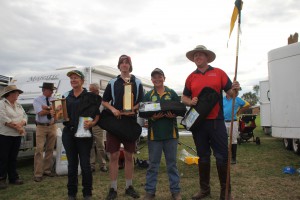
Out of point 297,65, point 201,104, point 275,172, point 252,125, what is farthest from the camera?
point 252,125

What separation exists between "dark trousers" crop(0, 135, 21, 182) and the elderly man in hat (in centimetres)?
43

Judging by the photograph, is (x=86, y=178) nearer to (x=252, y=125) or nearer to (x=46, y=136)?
(x=46, y=136)

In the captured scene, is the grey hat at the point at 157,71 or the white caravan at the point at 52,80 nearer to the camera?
the grey hat at the point at 157,71

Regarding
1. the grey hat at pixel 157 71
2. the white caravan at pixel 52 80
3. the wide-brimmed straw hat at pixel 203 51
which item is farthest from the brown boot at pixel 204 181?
the white caravan at pixel 52 80

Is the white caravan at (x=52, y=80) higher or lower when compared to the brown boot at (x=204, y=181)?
higher

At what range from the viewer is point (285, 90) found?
16.8ft

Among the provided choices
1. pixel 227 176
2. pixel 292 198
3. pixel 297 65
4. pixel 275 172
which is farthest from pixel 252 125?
pixel 227 176

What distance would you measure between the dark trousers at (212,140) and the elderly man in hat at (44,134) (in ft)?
10.3

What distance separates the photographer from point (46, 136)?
5922mm

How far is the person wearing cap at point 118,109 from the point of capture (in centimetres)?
407

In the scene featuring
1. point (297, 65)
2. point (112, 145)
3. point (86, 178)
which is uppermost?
point (297, 65)

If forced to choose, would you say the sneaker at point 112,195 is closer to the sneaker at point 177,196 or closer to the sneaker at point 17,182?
the sneaker at point 177,196

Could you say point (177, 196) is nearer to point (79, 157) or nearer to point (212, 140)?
point (212, 140)

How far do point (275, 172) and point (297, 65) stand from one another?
7.18 feet
